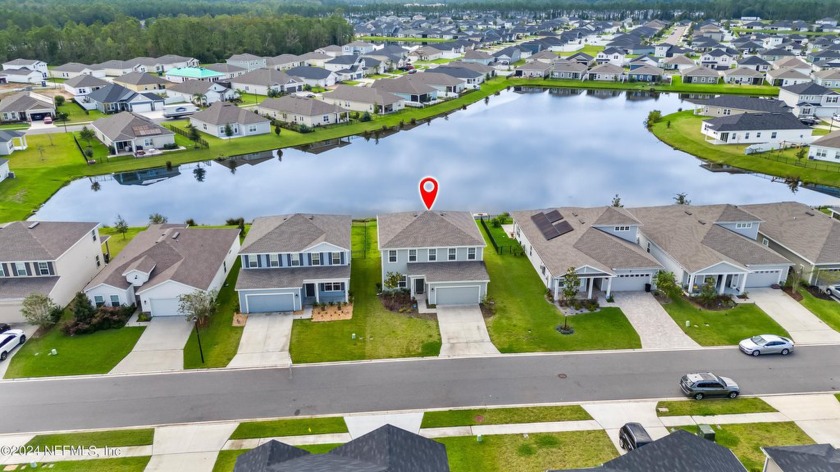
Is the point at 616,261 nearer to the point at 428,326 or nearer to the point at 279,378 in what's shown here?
the point at 428,326

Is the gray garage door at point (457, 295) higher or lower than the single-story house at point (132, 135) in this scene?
lower

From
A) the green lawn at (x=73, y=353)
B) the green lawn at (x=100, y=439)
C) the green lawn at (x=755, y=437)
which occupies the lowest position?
the green lawn at (x=100, y=439)

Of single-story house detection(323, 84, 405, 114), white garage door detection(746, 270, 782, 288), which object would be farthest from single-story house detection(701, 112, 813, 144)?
single-story house detection(323, 84, 405, 114)

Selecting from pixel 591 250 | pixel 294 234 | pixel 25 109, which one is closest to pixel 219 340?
pixel 294 234

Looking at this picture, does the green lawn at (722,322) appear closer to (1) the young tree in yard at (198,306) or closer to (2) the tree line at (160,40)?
(1) the young tree in yard at (198,306)

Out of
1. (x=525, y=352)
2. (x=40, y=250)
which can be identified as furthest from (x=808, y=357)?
(x=40, y=250)

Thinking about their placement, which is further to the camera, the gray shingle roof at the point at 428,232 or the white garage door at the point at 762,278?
the white garage door at the point at 762,278

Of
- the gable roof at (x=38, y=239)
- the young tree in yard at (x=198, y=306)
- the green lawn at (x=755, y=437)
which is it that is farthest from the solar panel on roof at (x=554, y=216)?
the gable roof at (x=38, y=239)
